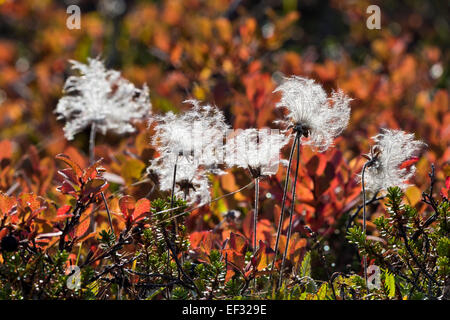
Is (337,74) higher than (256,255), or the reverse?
(337,74)

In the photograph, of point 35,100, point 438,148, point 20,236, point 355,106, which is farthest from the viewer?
point 35,100

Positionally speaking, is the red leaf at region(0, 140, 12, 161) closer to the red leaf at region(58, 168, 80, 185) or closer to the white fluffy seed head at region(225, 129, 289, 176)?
the red leaf at region(58, 168, 80, 185)

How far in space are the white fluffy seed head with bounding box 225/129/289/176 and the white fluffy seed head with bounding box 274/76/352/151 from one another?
0.30 ft

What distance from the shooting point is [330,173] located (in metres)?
2.12

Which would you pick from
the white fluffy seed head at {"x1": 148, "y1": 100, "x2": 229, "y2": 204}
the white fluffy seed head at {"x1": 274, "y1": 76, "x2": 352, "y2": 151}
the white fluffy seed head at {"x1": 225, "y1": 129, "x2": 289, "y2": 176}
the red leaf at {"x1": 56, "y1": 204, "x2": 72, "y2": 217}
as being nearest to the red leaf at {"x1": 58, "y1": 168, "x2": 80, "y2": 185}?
the red leaf at {"x1": 56, "y1": 204, "x2": 72, "y2": 217}

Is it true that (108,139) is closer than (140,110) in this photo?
No

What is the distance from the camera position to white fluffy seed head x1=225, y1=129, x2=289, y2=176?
164 centimetres

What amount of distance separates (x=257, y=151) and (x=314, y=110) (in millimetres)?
224

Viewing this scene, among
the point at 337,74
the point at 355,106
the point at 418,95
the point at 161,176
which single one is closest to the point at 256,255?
the point at 161,176

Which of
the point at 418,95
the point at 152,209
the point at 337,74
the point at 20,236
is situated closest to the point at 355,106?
the point at 337,74
